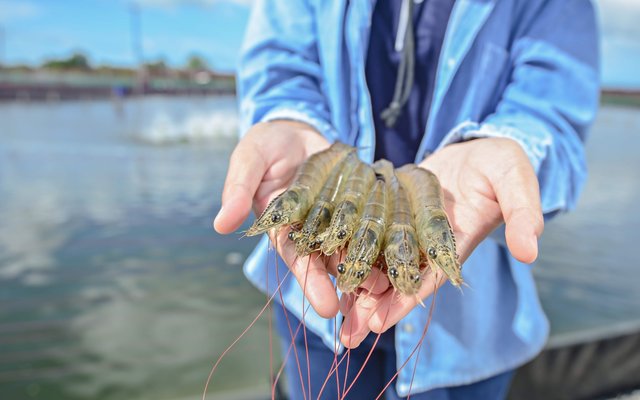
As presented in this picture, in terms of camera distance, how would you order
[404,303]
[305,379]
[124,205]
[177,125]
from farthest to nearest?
[177,125]
[124,205]
[305,379]
[404,303]

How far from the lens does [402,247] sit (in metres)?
1.54

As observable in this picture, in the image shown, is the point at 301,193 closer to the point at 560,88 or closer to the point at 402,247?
the point at 402,247

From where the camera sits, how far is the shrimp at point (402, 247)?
4.54 ft

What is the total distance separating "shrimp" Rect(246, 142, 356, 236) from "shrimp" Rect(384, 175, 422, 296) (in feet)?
0.90

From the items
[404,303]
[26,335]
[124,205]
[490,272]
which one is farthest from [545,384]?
[124,205]

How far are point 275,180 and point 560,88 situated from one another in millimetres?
1133

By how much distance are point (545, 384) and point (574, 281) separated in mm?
3540

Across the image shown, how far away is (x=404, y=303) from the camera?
52.4 inches

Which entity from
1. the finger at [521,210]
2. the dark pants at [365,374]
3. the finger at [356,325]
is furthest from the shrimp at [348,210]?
the finger at [521,210]

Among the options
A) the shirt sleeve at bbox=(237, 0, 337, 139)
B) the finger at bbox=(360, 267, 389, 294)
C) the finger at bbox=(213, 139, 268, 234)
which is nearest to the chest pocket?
the shirt sleeve at bbox=(237, 0, 337, 139)

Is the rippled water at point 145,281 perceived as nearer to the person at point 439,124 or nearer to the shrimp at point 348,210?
the person at point 439,124

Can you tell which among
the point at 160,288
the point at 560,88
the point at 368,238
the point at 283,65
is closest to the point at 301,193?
the point at 368,238

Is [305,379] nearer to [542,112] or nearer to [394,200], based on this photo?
[394,200]

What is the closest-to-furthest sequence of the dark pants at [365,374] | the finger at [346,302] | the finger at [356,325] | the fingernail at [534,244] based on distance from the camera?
the fingernail at [534,244] → the finger at [356,325] → the finger at [346,302] → the dark pants at [365,374]
